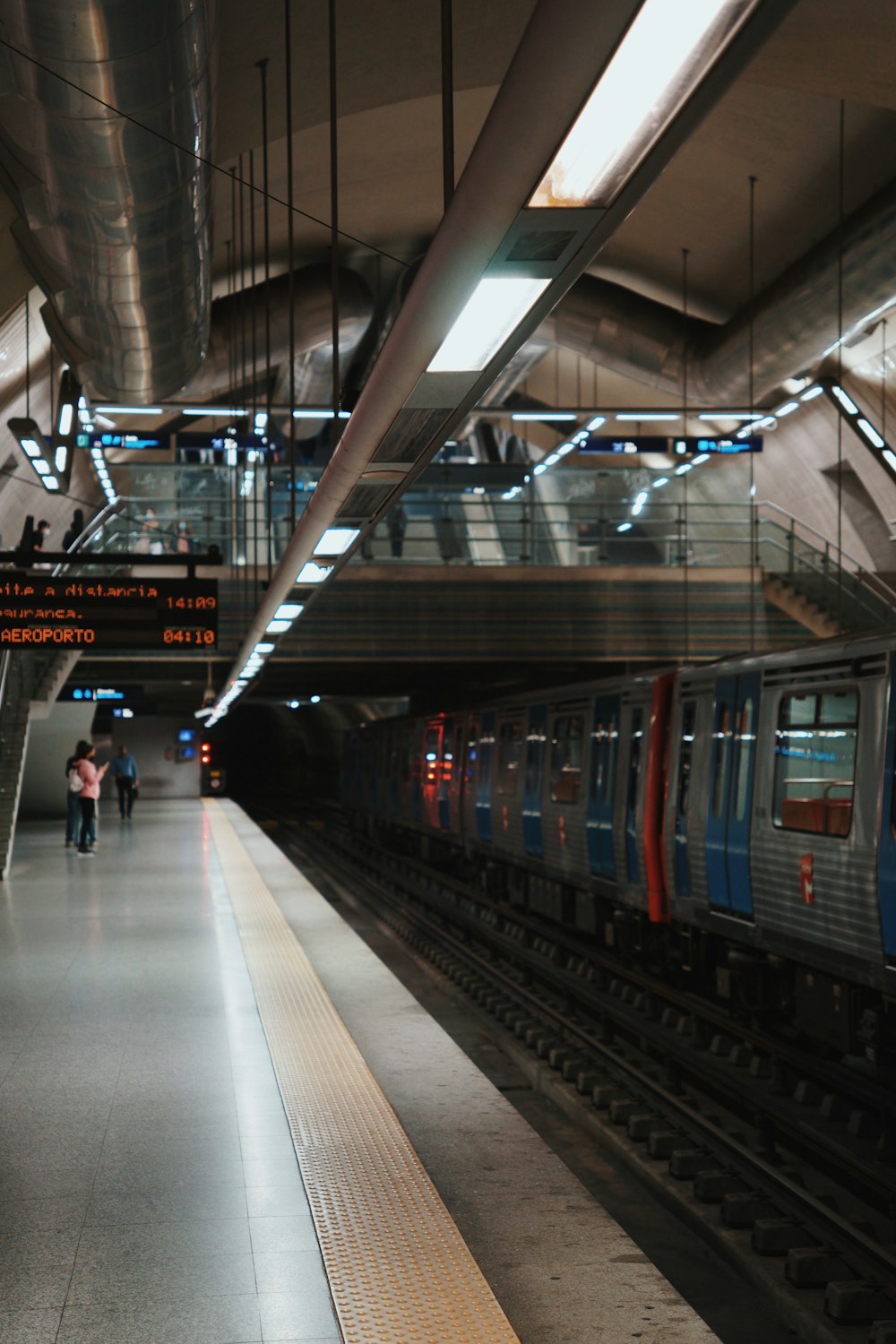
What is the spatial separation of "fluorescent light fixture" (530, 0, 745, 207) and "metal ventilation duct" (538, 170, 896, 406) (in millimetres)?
11704

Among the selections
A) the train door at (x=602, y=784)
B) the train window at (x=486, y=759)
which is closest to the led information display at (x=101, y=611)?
the train door at (x=602, y=784)

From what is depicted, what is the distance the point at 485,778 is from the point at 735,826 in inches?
339

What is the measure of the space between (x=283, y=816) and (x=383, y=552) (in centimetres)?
2341

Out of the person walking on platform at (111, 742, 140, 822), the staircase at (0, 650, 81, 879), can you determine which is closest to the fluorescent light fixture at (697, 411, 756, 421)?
the staircase at (0, 650, 81, 879)

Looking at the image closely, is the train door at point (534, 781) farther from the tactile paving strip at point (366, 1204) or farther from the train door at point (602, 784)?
the tactile paving strip at point (366, 1204)

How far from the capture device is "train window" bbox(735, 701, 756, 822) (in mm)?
8898

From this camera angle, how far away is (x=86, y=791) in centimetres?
2022

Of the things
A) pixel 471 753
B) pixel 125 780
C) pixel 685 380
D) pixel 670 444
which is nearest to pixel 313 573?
pixel 670 444

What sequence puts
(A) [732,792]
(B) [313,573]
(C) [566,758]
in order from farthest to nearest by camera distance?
(C) [566,758]
(A) [732,792]
(B) [313,573]

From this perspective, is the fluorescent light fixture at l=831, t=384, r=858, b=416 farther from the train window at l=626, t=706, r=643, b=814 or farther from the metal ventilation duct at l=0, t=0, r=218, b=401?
the metal ventilation duct at l=0, t=0, r=218, b=401

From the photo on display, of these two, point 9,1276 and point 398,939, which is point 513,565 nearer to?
point 398,939

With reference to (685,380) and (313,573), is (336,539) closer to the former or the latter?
(313,573)

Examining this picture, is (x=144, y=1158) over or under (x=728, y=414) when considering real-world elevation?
under

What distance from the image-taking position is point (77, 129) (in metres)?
6.27
